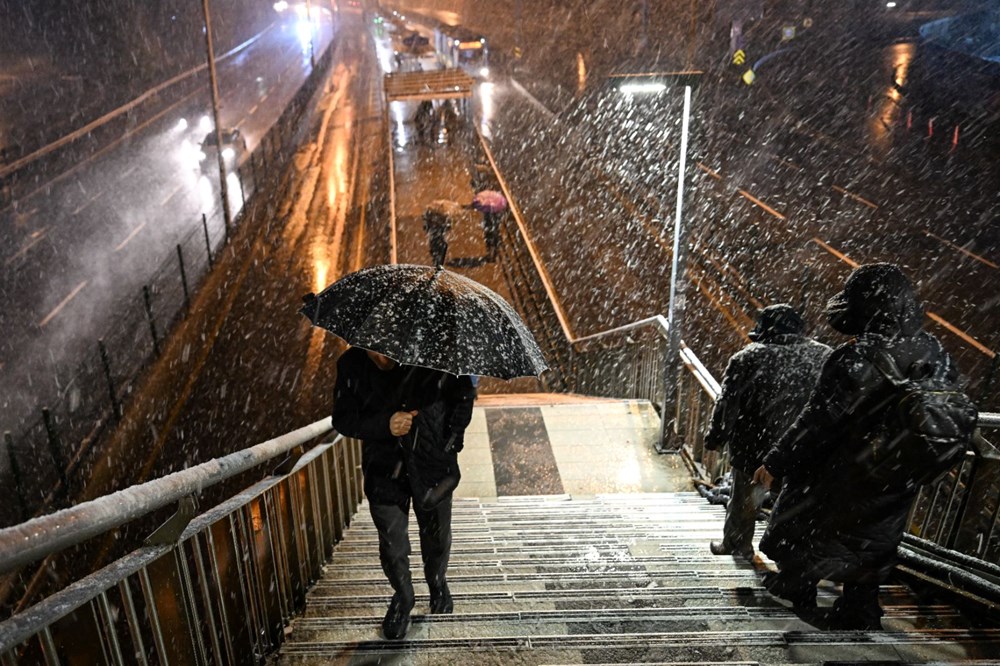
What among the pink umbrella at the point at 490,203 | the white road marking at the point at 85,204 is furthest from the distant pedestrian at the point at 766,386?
the white road marking at the point at 85,204

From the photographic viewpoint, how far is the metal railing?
1.73 meters

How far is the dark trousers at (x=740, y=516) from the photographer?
4402mm

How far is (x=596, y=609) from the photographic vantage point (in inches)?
138

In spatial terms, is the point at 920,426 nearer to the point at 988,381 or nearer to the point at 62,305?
the point at 988,381

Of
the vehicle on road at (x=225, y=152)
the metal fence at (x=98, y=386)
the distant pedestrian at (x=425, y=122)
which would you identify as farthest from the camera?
the vehicle on road at (x=225, y=152)

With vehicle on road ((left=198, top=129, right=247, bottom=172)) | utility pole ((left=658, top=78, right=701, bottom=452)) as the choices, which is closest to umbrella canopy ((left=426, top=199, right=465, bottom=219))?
utility pole ((left=658, top=78, right=701, bottom=452))

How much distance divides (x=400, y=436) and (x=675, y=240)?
4289 mm

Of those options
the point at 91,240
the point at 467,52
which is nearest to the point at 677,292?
the point at 91,240

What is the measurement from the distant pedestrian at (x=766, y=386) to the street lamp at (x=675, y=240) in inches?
94.2

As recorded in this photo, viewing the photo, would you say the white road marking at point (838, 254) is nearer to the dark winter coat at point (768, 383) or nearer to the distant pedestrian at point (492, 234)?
the distant pedestrian at point (492, 234)

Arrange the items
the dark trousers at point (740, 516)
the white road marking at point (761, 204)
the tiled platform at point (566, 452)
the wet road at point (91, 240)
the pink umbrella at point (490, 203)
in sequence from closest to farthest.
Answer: the dark trousers at point (740, 516) < the tiled platform at point (566, 452) < the wet road at point (91, 240) < the pink umbrella at point (490, 203) < the white road marking at point (761, 204)

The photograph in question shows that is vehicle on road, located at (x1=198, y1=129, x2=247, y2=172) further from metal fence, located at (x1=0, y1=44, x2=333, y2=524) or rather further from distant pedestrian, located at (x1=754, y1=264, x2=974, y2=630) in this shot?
distant pedestrian, located at (x1=754, y1=264, x2=974, y2=630)

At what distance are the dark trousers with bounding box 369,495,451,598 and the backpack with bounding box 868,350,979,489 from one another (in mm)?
2114

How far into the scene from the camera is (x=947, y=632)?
9.66 ft
